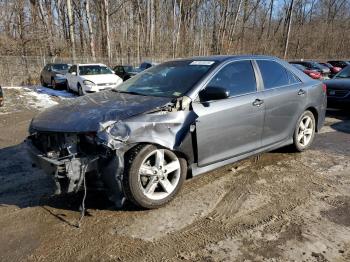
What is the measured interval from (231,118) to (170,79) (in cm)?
97

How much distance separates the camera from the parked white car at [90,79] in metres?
14.3

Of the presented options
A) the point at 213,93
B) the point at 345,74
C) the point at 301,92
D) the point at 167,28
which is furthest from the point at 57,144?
the point at 167,28

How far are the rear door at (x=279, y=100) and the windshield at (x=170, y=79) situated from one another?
1.00 m

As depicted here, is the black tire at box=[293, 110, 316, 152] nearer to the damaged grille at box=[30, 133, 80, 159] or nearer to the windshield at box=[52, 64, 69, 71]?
the damaged grille at box=[30, 133, 80, 159]

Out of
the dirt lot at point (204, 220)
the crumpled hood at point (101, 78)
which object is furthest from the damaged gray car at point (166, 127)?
the crumpled hood at point (101, 78)

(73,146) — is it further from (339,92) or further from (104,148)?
(339,92)

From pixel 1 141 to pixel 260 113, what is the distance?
5121mm

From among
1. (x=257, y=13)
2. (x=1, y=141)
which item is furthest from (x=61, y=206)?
(x=257, y=13)

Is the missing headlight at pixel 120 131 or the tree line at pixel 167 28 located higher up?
the tree line at pixel 167 28

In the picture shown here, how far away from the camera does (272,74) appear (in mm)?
5012

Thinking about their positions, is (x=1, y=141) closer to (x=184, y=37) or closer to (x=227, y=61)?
(x=227, y=61)

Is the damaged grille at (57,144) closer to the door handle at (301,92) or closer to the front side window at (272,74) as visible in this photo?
the front side window at (272,74)

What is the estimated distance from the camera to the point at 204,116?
3.88m

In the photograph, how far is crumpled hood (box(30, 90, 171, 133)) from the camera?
3.43 m
